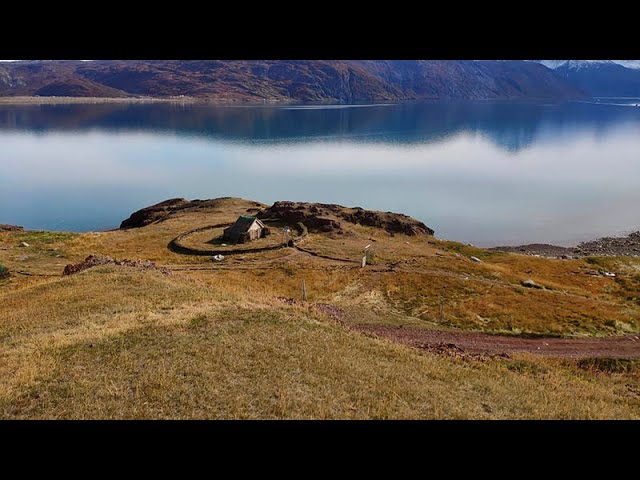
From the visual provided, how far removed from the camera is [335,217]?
73.1m

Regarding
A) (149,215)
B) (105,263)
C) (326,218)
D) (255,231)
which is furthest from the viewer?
(149,215)

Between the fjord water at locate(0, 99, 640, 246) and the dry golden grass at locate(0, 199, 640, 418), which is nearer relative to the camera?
the dry golden grass at locate(0, 199, 640, 418)

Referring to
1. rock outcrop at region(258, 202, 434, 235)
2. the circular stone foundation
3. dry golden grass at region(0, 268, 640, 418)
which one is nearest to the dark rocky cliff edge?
rock outcrop at region(258, 202, 434, 235)

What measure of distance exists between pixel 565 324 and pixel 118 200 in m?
102

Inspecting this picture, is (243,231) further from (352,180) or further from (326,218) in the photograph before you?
(352,180)

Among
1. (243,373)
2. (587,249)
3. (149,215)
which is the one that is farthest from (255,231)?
(587,249)

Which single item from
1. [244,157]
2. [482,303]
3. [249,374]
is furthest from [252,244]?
[244,157]

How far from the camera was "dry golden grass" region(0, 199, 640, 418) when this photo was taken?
16.2m

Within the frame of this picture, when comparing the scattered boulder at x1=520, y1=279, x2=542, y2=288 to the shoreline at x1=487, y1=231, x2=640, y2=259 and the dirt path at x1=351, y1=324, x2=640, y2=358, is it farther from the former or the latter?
the shoreline at x1=487, y1=231, x2=640, y2=259

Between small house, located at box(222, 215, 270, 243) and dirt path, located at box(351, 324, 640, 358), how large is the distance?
30027mm

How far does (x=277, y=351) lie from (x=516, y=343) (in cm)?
1989

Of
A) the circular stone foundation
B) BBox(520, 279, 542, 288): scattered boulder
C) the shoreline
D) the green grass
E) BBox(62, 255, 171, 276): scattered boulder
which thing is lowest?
the shoreline
